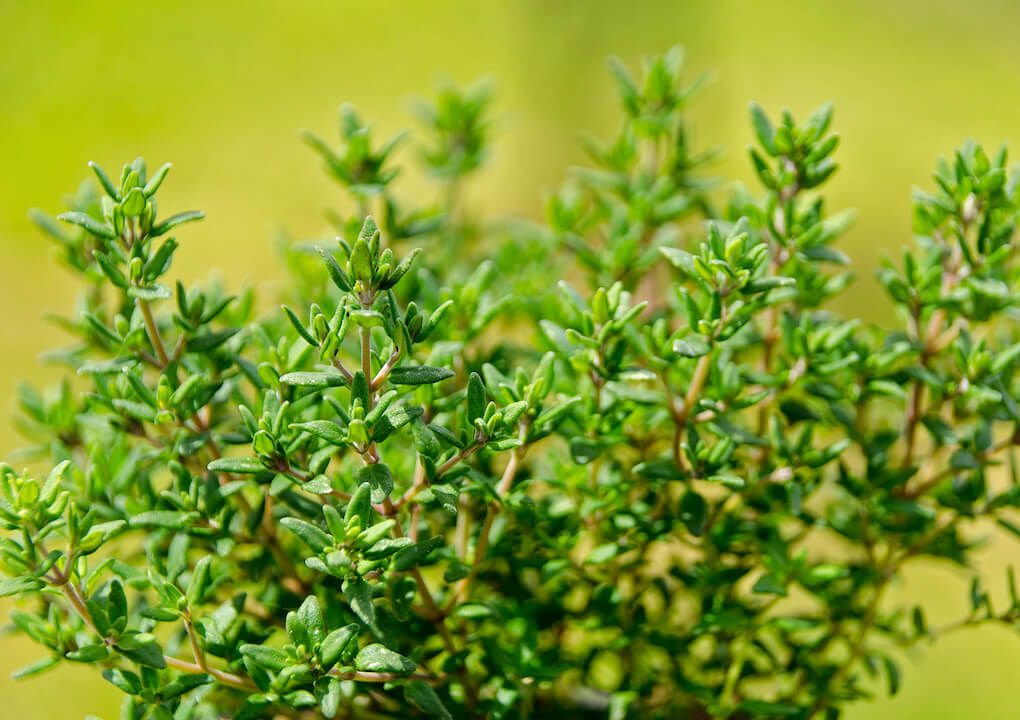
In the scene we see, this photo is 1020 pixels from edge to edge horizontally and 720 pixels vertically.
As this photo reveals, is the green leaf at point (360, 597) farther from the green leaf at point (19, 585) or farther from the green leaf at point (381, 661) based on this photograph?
the green leaf at point (19, 585)

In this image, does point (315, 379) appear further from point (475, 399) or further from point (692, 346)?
point (692, 346)

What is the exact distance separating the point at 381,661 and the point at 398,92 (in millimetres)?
2214

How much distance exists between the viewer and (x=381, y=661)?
0.50 meters

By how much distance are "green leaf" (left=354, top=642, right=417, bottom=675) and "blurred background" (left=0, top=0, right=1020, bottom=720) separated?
1.41 meters

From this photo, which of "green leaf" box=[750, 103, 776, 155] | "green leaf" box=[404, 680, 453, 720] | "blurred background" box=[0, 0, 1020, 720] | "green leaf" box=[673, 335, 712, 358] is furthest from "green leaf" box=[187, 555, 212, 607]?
"blurred background" box=[0, 0, 1020, 720]

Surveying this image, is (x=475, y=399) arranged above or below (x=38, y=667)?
above

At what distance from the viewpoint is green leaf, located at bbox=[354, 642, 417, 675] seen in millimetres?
500

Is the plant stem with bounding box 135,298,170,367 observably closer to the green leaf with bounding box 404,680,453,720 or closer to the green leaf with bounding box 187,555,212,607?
the green leaf with bounding box 187,555,212,607

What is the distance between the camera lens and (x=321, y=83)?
2.55 metres

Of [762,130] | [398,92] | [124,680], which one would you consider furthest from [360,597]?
[398,92]

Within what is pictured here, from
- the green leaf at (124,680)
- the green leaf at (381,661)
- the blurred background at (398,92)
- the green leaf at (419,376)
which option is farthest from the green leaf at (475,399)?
the blurred background at (398,92)

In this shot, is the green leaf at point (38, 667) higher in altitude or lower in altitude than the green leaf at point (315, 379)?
lower

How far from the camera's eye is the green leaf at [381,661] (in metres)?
0.50

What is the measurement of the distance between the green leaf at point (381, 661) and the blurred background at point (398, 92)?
1406 millimetres
